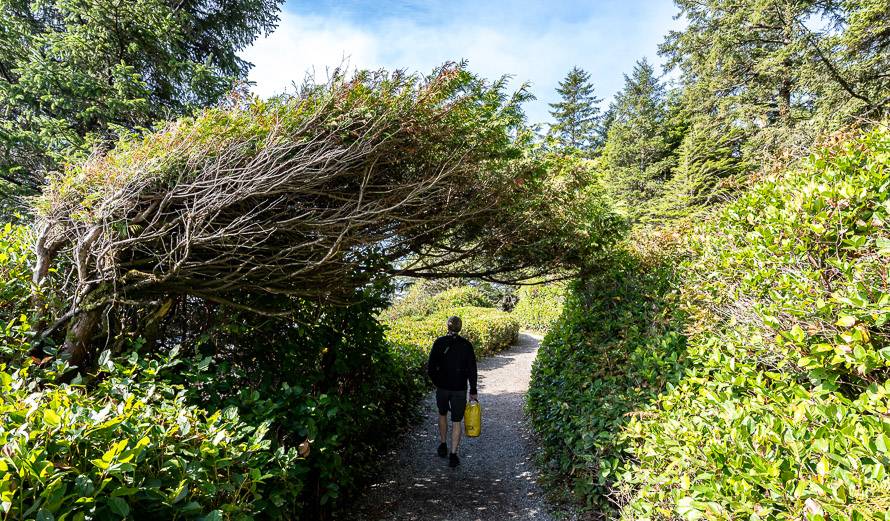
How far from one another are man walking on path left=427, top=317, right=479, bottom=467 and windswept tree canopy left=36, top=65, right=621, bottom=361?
1547 millimetres

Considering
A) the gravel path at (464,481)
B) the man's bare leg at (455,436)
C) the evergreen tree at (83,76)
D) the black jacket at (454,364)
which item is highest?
the evergreen tree at (83,76)

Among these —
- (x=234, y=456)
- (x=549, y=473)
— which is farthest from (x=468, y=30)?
(x=549, y=473)

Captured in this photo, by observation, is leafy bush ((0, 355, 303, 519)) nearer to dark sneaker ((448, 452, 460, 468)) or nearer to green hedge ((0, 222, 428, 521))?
green hedge ((0, 222, 428, 521))

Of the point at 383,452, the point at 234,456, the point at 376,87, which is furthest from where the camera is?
the point at 383,452

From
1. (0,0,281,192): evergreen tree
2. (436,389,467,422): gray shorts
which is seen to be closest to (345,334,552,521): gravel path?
(436,389,467,422): gray shorts

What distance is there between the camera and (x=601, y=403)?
3543 millimetres

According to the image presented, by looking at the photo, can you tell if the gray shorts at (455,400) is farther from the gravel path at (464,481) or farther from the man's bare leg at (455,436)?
the gravel path at (464,481)

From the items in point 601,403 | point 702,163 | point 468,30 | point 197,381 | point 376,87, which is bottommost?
point 601,403

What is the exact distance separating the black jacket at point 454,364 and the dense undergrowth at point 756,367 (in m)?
1.22

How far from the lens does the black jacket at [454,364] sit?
4852 mm

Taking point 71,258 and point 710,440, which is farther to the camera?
point 71,258

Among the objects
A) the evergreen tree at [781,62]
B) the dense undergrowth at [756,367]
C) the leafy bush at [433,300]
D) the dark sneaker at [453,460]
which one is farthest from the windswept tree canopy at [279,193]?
the leafy bush at [433,300]

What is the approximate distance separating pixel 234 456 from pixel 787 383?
9.64 ft

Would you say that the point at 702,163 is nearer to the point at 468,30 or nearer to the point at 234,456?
the point at 468,30
